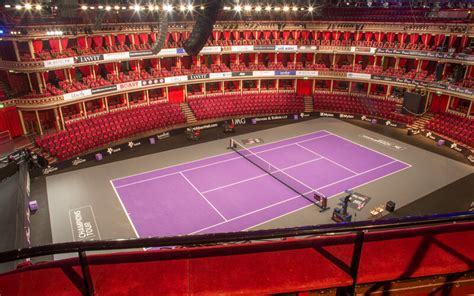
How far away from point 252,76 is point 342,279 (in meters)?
37.7

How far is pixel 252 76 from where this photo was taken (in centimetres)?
3953

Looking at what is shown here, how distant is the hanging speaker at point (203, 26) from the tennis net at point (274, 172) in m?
12.2

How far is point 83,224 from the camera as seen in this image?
61.3 ft

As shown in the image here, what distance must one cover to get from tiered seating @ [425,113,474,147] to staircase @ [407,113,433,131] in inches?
18.0

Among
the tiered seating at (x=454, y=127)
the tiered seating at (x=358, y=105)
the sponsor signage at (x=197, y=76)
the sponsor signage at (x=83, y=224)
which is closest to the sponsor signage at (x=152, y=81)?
the sponsor signage at (x=197, y=76)

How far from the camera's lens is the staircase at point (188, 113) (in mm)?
36000

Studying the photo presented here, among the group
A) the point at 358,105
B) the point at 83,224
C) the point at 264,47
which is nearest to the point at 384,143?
the point at 358,105

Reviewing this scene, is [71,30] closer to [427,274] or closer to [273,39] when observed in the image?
[273,39]

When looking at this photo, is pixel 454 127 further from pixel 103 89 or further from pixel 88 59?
Result: pixel 88 59

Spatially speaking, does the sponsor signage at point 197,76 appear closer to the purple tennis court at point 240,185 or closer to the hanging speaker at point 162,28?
the purple tennis court at point 240,185

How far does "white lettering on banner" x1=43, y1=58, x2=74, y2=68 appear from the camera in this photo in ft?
89.5

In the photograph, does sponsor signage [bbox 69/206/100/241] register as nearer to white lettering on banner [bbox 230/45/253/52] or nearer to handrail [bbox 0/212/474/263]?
handrail [bbox 0/212/474/263]

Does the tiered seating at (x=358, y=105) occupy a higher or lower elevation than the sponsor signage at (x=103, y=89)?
lower

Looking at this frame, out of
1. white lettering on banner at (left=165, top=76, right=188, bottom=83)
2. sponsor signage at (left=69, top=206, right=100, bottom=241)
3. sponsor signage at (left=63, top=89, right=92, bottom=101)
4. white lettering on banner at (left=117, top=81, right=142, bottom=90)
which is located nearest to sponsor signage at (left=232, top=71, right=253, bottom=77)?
white lettering on banner at (left=165, top=76, right=188, bottom=83)
